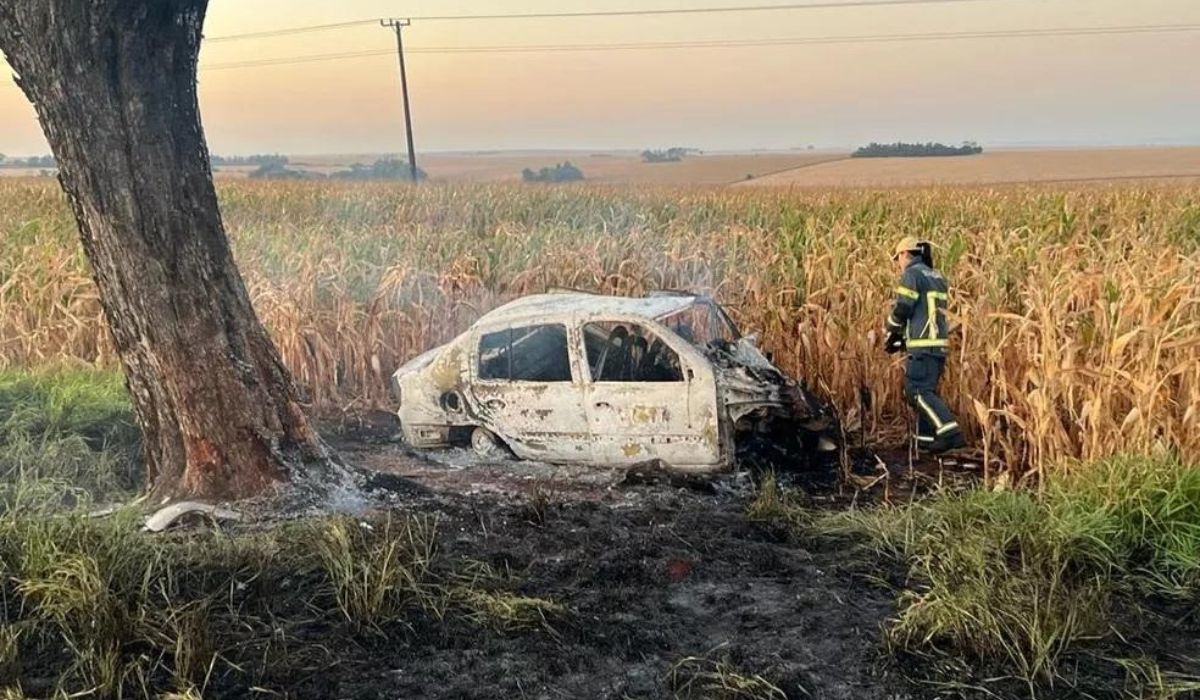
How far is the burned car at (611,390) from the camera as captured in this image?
771cm

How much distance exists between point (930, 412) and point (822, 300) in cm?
196

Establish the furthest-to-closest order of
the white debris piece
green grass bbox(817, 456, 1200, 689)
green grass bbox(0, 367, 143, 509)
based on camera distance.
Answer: green grass bbox(0, 367, 143, 509)
the white debris piece
green grass bbox(817, 456, 1200, 689)

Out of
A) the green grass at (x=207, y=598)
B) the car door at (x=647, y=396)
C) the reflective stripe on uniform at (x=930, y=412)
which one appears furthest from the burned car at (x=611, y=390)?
the green grass at (x=207, y=598)

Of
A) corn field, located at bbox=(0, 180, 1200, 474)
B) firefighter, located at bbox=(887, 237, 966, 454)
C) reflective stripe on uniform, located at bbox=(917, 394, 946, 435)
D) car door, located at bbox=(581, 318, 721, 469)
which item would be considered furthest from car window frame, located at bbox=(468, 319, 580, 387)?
reflective stripe on uniform, located at bbox=(917, 394, 946, 435)

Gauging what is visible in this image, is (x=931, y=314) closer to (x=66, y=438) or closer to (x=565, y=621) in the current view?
(x=565, y=621)

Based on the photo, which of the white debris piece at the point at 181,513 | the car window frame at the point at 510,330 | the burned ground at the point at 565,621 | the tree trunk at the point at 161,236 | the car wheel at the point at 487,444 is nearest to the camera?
the burned ground at the point at 565,621

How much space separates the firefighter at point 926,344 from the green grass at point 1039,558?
5.66ft

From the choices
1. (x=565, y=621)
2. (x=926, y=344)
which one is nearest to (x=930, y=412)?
(x=926, y=344)

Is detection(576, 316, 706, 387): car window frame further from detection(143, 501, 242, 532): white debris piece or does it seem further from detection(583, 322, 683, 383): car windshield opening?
detection(143, 501, 242, 532): white debris piece

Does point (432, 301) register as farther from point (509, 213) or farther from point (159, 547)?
point (509, 213)

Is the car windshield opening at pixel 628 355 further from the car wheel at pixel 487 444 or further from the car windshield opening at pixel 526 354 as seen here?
the car wheel at pixel 487 444

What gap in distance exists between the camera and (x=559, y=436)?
8172mm

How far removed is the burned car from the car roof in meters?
0.01

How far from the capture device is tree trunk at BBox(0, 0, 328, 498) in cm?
634
